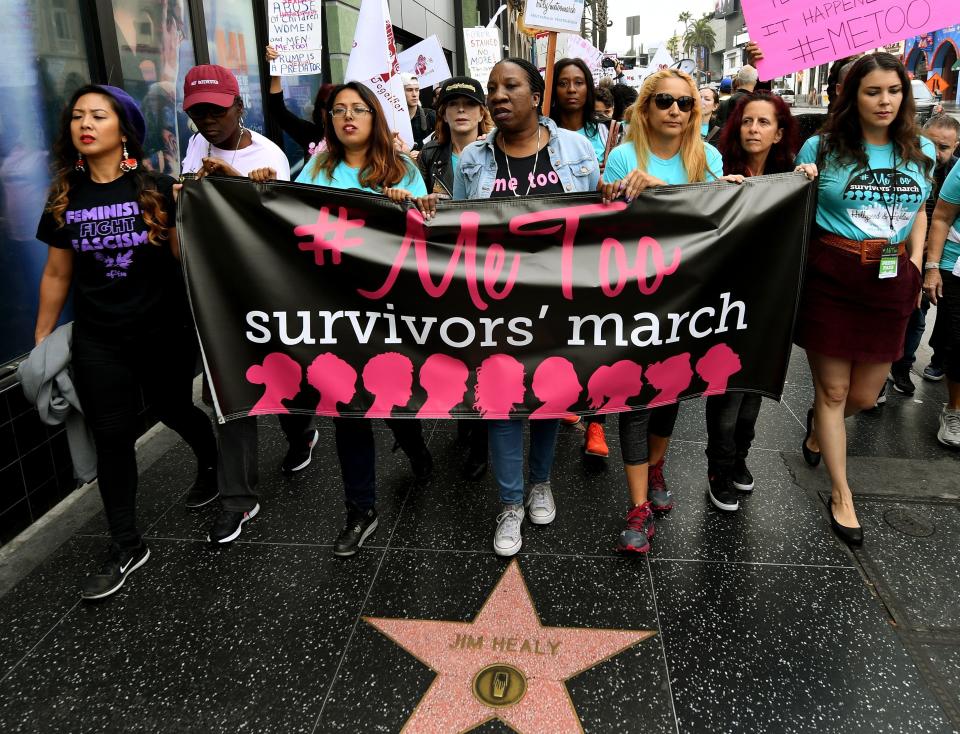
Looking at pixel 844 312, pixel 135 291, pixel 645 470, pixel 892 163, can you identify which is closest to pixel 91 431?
pixel 135 291

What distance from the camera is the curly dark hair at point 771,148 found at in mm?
3148

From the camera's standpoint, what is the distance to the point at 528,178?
2996mm

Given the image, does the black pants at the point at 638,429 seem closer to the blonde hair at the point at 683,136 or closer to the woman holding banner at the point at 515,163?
the woman holding banner at the point at 515,163

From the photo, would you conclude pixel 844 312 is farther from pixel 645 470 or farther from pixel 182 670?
pixel 182 670

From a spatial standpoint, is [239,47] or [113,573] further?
[239,47]

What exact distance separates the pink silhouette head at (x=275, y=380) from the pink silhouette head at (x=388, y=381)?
0.28 meters

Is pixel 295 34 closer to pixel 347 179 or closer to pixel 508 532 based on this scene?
pixel 347 179

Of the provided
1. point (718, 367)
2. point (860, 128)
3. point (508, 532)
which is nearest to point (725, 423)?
point (718, 367)

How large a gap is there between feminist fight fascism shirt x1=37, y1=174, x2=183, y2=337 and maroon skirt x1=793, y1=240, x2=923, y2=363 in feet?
8.71

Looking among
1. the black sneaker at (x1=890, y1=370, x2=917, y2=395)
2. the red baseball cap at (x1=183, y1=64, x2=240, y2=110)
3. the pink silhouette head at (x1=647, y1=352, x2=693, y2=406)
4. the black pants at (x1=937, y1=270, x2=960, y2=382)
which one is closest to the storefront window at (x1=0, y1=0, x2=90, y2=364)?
the red baseball cap at (x1=183, y1=64, x2=240, y2=110)

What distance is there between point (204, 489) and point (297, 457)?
0.51 metres

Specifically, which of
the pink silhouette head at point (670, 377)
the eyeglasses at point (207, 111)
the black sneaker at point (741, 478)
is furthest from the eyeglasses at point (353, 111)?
the black sneaker at point (741, 478)

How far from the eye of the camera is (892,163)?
294cm

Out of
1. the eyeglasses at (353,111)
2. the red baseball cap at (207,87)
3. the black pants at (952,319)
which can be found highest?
the red baseball cap at (207,87)
